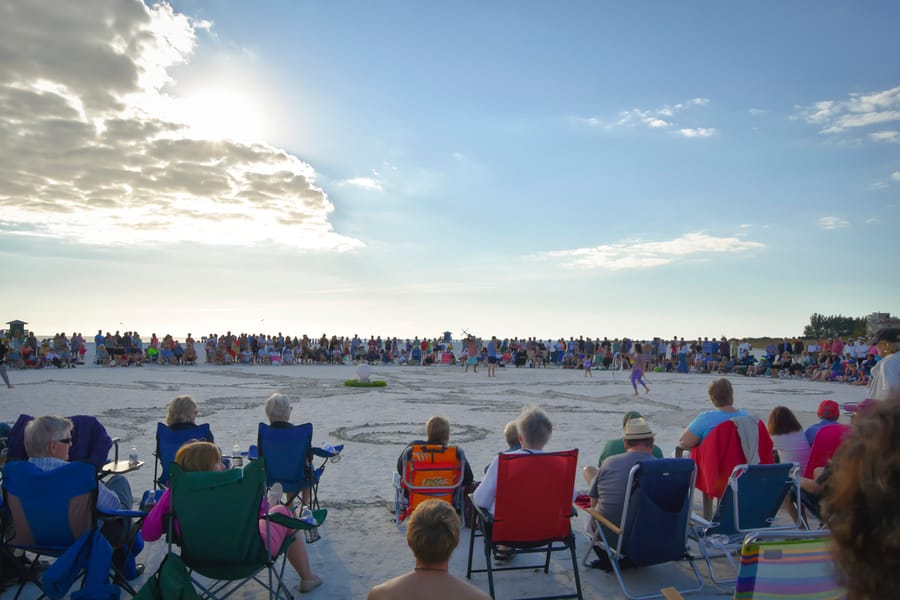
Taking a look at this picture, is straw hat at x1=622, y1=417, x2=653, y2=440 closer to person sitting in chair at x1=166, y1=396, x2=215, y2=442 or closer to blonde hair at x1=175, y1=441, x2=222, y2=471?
blonde hair at x1=175, y1=441, x2=222, y2=471

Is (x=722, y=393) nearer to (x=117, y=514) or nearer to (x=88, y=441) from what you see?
(x=117, y=514)

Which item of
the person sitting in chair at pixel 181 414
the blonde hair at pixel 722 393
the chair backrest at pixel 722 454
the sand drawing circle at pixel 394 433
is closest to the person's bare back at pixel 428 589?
the chair backrest at pixel 722 454

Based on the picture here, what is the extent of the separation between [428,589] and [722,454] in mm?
3549

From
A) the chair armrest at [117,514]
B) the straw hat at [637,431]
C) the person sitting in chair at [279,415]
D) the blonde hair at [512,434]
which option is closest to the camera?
the chair armrest at [117,514]

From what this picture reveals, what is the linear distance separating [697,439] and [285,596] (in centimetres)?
359

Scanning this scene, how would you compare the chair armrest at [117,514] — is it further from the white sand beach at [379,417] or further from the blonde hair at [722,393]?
the blonde hair at [722,393]

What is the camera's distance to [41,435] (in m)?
4.22

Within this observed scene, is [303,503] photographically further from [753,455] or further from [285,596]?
[753,455]

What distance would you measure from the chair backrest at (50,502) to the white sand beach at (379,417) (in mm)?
798

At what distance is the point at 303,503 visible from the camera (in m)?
6.13

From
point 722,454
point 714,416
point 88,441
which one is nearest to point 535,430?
point 722,454

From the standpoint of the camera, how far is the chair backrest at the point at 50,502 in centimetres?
392

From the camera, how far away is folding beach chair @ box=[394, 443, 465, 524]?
5.55 meters

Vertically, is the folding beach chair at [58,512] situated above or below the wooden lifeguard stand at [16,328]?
below
